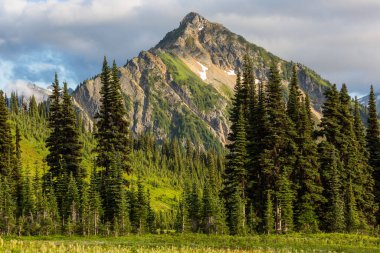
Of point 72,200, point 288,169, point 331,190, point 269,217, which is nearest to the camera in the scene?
point 269,217

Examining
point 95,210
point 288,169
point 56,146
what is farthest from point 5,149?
point 288,169

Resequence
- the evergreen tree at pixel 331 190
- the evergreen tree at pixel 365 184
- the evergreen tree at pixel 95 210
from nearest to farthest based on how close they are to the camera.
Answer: the evergreen tree at pixel 95 210 → the evergreen tree at pixel 331 190 → the evergreen tree at pixel 365 184

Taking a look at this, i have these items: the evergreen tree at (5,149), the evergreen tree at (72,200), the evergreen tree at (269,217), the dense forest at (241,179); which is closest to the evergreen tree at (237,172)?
the dense forest at (241,179)

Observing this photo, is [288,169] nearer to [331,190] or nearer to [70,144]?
[331,190]

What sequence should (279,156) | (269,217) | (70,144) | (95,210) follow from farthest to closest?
(70,144)
(279,156)
(269,217)
(95,210)

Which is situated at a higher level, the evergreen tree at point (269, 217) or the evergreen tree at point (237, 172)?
the evergreen tree at point (237, 172)

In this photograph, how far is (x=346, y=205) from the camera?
6159 centimetres

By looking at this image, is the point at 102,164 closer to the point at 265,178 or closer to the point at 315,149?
the point at 265,178

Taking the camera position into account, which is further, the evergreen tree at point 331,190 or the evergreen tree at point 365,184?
the evergreen tree at point 365,184

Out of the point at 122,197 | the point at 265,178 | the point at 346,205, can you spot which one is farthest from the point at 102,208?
the point at 346,205

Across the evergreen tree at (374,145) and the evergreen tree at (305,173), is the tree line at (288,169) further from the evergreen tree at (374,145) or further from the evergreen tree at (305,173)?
the evergreen tree at (374,145)

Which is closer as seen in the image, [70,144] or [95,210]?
[95,210]

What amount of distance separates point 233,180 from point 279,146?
6.95 metres

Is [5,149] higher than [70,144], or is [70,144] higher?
[5,149]
